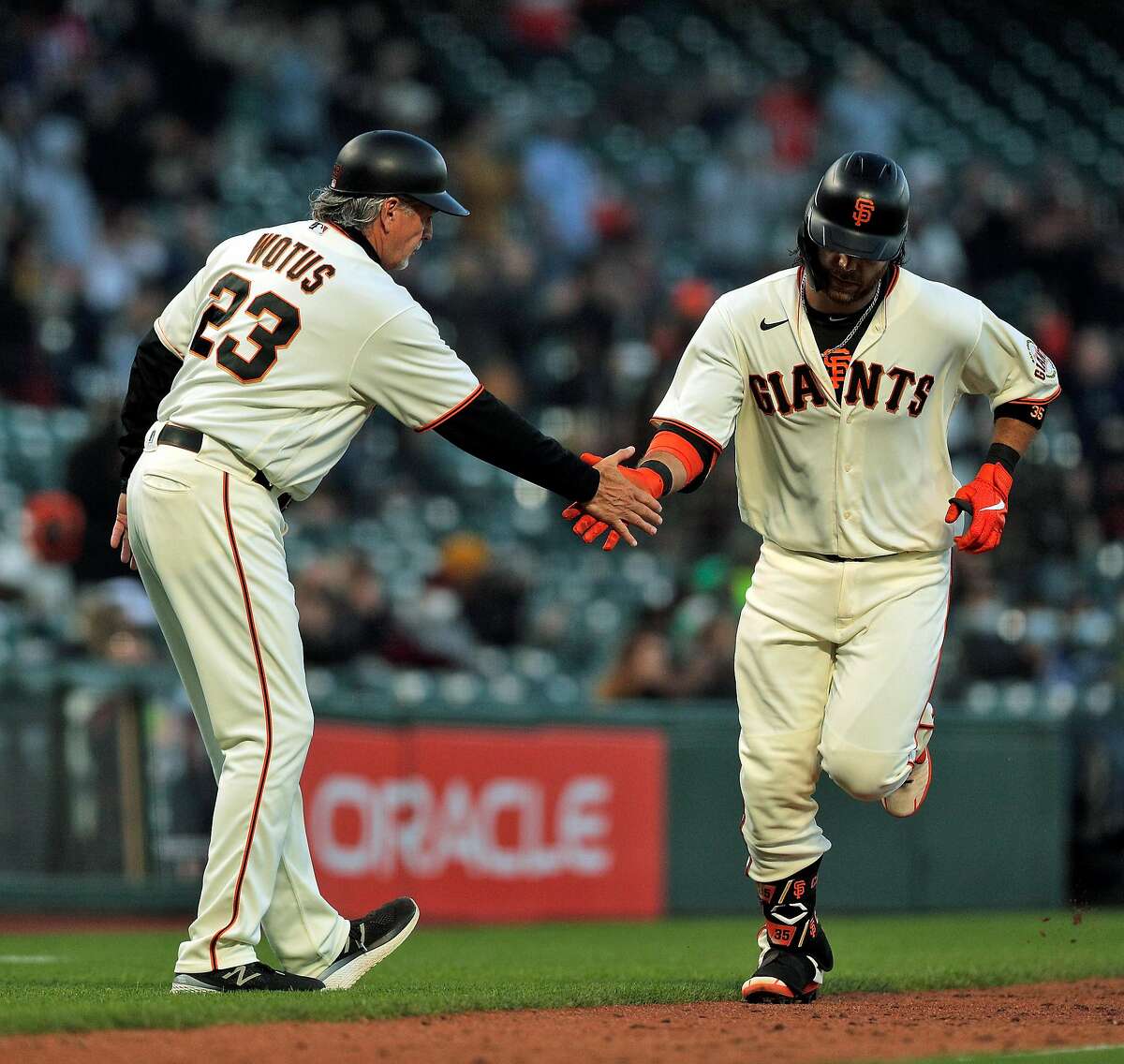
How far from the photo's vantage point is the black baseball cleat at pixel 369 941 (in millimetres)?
5398

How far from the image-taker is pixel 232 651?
16.6 ft

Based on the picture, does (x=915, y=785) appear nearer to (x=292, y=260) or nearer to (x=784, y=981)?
(x=784, y=981)

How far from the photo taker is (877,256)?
5469 millimetres

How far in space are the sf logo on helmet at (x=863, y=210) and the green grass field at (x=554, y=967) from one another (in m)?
2.30

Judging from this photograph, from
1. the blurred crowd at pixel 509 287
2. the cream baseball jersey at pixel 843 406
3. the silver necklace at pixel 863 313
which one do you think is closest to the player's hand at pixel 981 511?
the cream baseball jersey at pixel 843 406

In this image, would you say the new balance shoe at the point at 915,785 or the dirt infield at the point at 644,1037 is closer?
the dirt infield at the point at 644,1037

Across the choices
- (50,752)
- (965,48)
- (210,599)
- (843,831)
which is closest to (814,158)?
(965,48)

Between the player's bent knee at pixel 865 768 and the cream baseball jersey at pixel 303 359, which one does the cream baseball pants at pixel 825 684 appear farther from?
the cream baseball jersey at pixel 303 359

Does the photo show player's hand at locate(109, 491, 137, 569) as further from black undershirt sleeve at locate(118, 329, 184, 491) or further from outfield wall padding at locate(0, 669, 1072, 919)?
outfield wall padding at locate(0, 669, 1072, 919)

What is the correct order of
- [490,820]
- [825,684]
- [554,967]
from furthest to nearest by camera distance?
[490,820]
[554,967]
[825,684]

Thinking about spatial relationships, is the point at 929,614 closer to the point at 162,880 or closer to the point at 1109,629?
the point at 162,880

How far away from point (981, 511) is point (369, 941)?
2.17m

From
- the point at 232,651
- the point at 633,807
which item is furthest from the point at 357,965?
the point at 633,807

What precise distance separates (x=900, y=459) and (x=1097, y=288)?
1110cm
